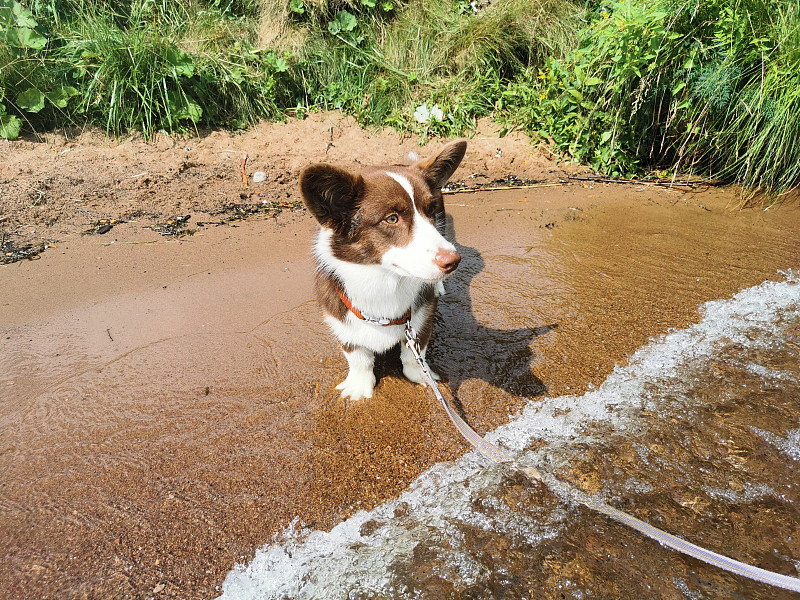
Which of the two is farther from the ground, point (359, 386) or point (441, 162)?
point (441, 162)

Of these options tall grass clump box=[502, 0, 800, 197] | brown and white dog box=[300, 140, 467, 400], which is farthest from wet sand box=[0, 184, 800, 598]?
tall grass clump box=[502, 0, 800, 197]

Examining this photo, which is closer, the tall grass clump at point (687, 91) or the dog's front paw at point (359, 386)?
the dog's front paw at point (359, 386)

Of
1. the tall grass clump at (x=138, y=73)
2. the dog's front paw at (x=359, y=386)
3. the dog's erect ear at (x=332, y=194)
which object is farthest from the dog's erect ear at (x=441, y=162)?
the tall grass clump at (x=138, y=73)

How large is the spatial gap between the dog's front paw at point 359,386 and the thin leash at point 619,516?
0.28 meters

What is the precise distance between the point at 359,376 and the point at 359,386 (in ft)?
0.17

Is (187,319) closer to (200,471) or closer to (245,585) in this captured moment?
(200,471)

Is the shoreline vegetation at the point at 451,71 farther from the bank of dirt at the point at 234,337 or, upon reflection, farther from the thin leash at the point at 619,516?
the thin leash at the point at 619,516

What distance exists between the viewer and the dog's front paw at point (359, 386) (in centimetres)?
254

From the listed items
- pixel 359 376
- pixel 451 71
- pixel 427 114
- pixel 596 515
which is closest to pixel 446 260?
pixel 359 376

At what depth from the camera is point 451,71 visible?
235 inches

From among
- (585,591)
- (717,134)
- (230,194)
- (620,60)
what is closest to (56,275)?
(230,194)

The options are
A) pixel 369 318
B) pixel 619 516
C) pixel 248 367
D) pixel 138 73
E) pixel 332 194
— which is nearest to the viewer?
pixel 619 516

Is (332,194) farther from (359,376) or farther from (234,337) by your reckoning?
(234,337)

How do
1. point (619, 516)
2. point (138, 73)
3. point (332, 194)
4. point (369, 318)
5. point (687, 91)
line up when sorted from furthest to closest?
point (138, 73)
point (687, 91)
point (369, 318)
point (332, 194)
point (619, 516)
